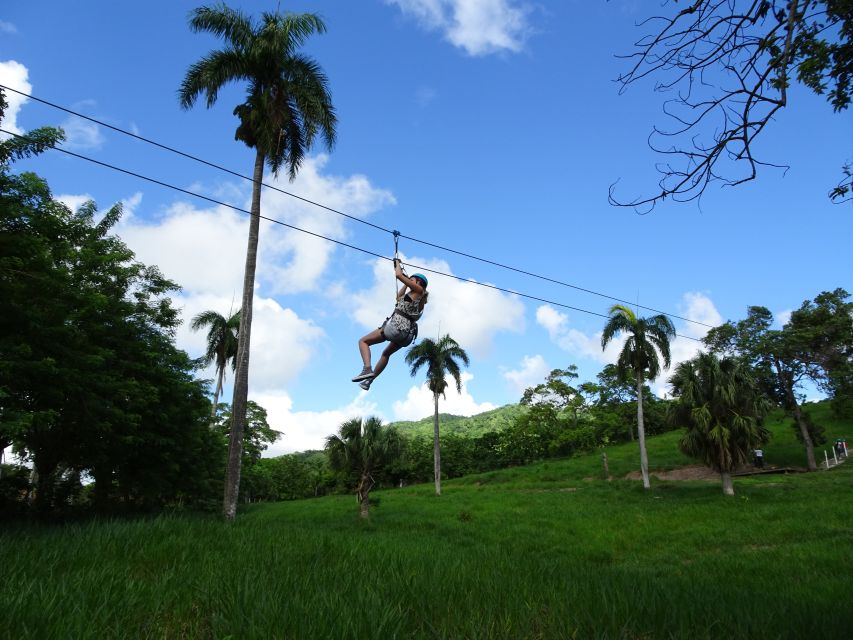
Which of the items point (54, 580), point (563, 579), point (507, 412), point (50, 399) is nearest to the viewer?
point (54, 580)

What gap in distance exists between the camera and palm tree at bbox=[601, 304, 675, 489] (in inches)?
1350

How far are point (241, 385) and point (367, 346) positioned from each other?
35.8 ft

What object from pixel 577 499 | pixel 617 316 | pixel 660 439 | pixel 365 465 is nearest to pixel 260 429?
pixel 365 465

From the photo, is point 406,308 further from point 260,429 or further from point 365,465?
A: point 260,429

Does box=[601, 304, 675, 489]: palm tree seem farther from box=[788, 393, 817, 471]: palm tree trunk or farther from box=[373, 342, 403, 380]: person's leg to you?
box=[373, 342, 403, 380]: person's leg

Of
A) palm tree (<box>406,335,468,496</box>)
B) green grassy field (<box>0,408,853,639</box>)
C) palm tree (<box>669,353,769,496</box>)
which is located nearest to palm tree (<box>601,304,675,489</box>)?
palm tree (<box>669,353,769,496</box>)

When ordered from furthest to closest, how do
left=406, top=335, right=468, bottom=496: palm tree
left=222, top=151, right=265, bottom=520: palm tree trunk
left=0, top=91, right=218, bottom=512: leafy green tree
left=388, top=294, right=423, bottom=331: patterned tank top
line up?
left=406, top=335, right=468, bottom=496: palm tree < left=222, top=151, right=265, bottom=520: palm tree trunk < left=0, top=91, right=218, bottom=512: leafy green tree < left=388, top=294, right=423, bottom=331: patterned tank top

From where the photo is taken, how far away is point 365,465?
29.0 metres

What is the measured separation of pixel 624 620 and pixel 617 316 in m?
32.6

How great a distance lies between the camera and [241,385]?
17.4 meters

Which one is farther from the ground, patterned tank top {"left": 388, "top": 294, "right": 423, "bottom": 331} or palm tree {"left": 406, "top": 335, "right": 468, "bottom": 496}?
palm tree {"left": 406, "top": 335, "right": 468, "bottom": 496}

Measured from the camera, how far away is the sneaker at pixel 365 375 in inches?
318

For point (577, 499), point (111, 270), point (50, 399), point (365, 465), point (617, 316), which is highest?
point (617, 316)

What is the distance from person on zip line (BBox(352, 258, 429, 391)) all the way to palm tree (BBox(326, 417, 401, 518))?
71.4 ft
